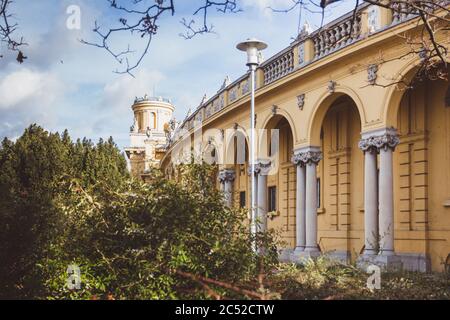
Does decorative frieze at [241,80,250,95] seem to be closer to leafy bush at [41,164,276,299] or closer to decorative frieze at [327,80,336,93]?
decorative frieze at [327,80,336,93]

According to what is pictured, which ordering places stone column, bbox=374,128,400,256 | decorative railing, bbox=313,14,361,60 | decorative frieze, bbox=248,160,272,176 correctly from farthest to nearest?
decorative frieze, bbox=248,160,272,176 < decorative railing, bbox=313,14,361,60 < stone column, bbox=374,128,400,256

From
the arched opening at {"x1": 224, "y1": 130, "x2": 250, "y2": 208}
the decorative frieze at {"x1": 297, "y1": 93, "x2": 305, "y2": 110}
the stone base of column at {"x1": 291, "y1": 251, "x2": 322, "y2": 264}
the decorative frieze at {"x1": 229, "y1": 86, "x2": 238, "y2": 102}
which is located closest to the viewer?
the stone base of column at {"x1": 291, "y1": 251, "x2": 322, "y2": 264}

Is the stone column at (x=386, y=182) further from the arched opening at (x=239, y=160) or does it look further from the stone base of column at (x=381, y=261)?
the arched opening at (x=239, y=160)

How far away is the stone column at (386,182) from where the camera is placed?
14.7 m

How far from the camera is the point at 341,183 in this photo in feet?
64.8

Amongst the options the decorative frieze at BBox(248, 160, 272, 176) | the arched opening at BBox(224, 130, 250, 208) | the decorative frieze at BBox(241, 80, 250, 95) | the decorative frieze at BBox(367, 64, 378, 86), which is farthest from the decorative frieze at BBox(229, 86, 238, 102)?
the decorative frieze at BBox(367, 64, 378, 86)

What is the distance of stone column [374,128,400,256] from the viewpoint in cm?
1470

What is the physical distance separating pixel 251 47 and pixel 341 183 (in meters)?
5.71

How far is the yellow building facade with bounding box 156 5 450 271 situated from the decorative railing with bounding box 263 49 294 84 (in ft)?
0.20

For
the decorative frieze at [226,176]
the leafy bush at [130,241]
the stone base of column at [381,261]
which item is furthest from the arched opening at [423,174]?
the decorative frieze at [226,176]

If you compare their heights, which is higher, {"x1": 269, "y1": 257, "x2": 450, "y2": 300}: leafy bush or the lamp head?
the lamp head

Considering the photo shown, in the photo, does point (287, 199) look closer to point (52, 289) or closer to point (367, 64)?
point (367, 64)
